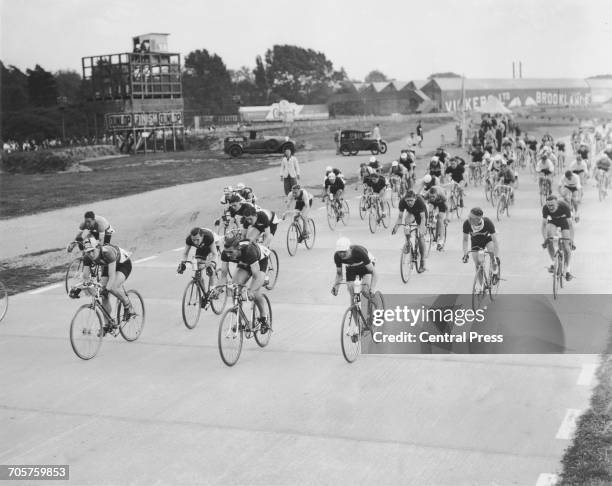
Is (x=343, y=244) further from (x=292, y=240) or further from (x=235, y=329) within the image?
(x=292, y=240)

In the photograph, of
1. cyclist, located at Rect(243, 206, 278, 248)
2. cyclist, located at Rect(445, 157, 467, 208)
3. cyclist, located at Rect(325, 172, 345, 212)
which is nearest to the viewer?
cyclist, located at Rect(243, 206, 278, 248)

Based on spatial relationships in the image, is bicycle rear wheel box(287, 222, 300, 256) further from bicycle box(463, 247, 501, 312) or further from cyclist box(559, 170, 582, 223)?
cyclist box(559, 170, 582, 223)

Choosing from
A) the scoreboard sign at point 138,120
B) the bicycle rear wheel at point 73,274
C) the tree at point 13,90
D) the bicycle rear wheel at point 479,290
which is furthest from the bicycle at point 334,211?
the tree at point 13,90

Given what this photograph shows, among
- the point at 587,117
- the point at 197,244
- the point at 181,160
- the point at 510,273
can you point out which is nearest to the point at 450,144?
the point at 587,117

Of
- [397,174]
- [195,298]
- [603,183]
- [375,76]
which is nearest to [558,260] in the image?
[195,298]

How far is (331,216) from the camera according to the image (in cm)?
2250

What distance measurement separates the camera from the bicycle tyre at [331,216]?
22.2 m

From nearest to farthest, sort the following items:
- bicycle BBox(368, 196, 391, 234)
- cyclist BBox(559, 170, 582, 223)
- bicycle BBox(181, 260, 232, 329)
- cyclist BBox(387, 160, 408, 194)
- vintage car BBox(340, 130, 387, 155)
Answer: bicycle BBox(181, 260, 232, 329)
cyclist BBox(559, 170, 582, 223)
bicycle BBox(368, 196, 391, 234)
cyclist BBox(387, 160, 408, 194)
vintage car BBox(340, 130, 387, 155)

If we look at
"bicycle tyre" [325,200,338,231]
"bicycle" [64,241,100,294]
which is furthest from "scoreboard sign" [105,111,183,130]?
"bicycle" [64,241,100,294]

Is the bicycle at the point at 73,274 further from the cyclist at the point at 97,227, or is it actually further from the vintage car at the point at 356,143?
the vintage car at the point at 356,143

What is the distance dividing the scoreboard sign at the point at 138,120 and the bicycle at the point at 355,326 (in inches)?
2364

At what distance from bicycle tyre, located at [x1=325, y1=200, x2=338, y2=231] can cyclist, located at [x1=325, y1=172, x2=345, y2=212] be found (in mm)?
155

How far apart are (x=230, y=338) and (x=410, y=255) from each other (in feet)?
19.6

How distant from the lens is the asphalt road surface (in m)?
7.84
